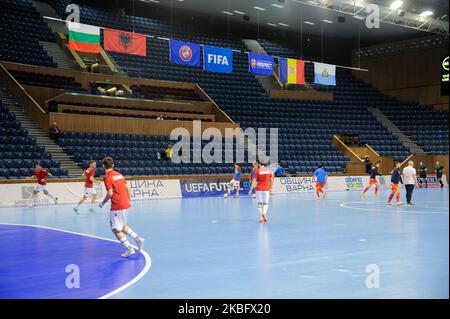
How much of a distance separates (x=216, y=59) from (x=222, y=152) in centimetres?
553

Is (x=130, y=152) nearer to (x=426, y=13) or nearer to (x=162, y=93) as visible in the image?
(x=162, y=93)

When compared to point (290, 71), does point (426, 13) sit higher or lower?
higher

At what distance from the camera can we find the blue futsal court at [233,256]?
6.08m

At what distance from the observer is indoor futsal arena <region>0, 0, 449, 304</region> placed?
7.21 m

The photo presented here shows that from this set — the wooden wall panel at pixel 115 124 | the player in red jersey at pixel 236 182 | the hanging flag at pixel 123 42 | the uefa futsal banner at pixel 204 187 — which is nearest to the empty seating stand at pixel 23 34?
the wooden wall panel at pixel 115 124

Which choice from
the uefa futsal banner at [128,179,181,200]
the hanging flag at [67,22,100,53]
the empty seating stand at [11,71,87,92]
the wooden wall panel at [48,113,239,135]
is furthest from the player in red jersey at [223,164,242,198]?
the empty seating stand at [11,71,87,92]

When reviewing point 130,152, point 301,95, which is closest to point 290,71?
point 130,152

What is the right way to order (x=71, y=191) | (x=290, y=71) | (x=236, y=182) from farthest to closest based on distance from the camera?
(x=290, y=71) < (x=236, y=182) < (x=71, y=191)

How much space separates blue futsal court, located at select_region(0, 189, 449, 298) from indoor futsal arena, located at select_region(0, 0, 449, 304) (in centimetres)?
5

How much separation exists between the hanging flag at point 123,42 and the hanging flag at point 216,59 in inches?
127

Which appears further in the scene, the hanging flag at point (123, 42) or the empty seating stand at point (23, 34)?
the empty seating stand at point (23, 34)

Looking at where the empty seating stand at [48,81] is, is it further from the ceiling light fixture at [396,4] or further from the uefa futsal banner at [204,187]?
the ceiling light fixture at [396,4]

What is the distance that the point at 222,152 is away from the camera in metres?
28.6
